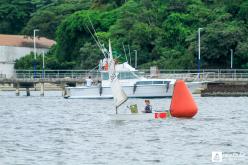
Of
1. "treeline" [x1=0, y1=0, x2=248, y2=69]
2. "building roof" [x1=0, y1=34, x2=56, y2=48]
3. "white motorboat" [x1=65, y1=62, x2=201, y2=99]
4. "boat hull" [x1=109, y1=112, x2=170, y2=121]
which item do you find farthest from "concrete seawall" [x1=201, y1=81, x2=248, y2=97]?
"building roof" [x1=0, y1=34, x2=56, y2=48]

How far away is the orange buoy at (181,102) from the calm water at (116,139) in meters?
0.50

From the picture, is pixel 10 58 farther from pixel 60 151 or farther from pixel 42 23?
pixel 60 151

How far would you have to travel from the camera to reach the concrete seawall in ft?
367

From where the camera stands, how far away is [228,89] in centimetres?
11206

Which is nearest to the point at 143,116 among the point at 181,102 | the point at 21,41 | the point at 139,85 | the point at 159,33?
the point at 181,102

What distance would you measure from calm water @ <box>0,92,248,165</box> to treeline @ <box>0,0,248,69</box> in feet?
148

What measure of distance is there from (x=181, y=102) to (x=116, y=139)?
10647 mm

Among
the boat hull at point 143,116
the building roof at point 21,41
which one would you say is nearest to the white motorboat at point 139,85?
the boat hull at point 143,116

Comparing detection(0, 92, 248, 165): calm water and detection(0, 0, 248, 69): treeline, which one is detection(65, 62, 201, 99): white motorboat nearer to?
detection(0, 0, 248, 69): treeline

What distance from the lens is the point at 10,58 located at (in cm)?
17850

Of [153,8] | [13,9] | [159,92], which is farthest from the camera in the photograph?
[13,9]

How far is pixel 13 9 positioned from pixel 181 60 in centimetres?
7183

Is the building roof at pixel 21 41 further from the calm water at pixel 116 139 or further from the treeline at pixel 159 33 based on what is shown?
the calm water at pixel 116 139

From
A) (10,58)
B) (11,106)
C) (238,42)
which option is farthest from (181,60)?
(10,58)
